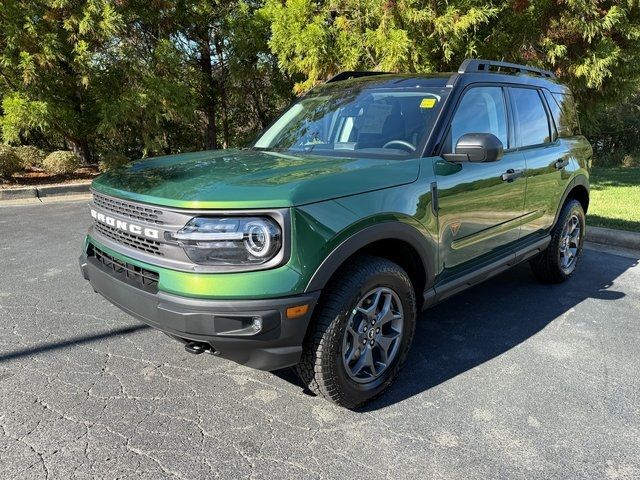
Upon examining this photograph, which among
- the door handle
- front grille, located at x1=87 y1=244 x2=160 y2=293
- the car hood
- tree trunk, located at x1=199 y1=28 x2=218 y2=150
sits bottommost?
front grille, located at x1=87 y1=244 x2=160 y2=293

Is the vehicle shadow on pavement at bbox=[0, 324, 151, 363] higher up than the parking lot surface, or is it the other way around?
the vehicle shadow on pavement at bbox=[0, 324, 151, 363]

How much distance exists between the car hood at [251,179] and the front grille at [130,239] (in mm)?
204

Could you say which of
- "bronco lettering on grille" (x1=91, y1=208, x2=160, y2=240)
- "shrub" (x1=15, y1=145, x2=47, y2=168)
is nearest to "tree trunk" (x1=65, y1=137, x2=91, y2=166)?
"shrub" (x1=15, y1=145, x2=47, y2=168)

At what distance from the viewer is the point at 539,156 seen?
163 inches

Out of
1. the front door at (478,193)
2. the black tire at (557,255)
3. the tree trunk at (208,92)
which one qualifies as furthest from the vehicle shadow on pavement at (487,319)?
the tree trunk at (208,92)

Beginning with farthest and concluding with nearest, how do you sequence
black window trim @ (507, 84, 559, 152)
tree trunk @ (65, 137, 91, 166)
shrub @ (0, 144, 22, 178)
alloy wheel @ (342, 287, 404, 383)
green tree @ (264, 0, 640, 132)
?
tree trunk @ (65, 137, 91, 166) < shrub @ (0, 144, 22, 178) < green tree @ (264, 0, 640, 132) < black window trim @ (507, 84, 559, 152) < alloy wheel @ (342, 287, 404, 383)

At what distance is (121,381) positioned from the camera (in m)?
3.02

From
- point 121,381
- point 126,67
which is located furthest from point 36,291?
point 126,67

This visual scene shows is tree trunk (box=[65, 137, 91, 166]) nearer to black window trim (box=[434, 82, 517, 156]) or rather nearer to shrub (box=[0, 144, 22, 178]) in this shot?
shrub (box=[0, 144, 22, 178])

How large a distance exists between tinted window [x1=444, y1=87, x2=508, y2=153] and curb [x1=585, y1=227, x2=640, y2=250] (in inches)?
136

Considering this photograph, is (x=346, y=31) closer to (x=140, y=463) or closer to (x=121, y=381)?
(x=121, y=381)

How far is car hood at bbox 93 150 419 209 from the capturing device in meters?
2.33

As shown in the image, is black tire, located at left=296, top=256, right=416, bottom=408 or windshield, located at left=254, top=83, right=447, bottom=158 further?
windshield, located at left=254, top=83, right=447, bottom=158

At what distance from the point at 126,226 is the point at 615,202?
8303mm
